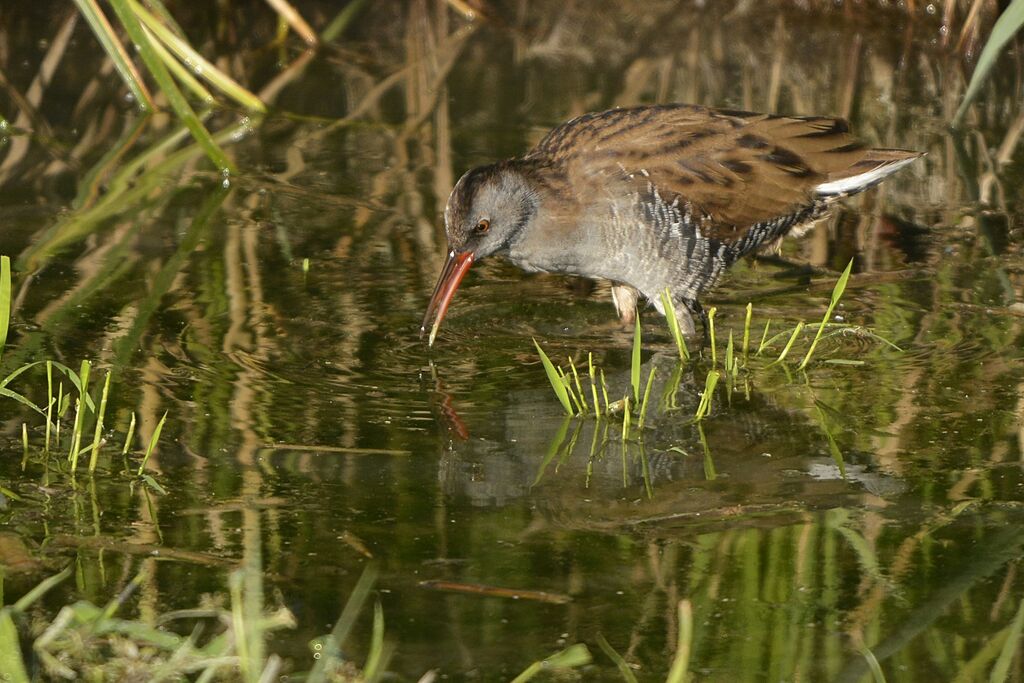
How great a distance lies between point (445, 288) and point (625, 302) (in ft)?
2.34

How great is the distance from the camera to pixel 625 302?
512cm

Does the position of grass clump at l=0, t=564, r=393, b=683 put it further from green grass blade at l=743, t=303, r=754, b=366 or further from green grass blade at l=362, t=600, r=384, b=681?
green grass blade at l=743, t=303, r=754, b=366

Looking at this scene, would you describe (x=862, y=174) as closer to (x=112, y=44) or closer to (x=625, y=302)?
(x=625, y=302)

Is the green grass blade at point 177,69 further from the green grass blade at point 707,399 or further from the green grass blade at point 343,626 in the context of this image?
the green grass blade at point 343,626

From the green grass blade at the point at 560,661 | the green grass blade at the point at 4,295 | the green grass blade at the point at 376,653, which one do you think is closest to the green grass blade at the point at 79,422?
the green grass blade at the point at 4,295

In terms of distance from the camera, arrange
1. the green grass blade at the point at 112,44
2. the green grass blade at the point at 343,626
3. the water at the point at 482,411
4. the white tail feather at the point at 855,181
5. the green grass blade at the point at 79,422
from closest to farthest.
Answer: the green grass blade at the point at 343,626, the water at the point at 482,411, the green grass blade at the point at 79,422, the white tail feather at the point at 855,181, the green grass blade at the point at 112,44

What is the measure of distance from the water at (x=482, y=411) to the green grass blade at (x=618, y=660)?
0.02 metres

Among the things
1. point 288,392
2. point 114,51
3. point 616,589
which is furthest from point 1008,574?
point 114,51

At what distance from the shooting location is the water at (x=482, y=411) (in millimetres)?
3113

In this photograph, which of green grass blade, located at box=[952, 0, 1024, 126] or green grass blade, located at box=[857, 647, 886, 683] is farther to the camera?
green grass blade, located at box=[952, 0, 1024, 126]

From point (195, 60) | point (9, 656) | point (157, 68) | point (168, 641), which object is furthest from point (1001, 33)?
point (195, 60)

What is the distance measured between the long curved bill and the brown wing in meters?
0.49

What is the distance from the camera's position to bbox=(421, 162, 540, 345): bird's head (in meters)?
4.68

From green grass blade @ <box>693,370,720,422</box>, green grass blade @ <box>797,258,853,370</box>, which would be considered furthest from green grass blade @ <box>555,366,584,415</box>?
green grass blade @ <box>797,258,853,370</box>
